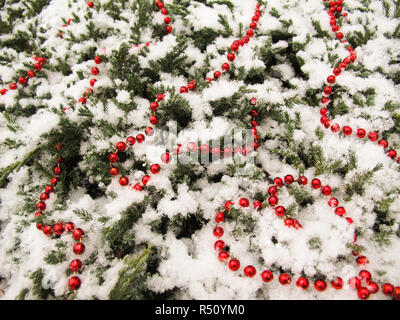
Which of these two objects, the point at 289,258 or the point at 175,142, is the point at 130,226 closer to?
the point at 175,142

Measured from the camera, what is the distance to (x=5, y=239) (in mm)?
2350

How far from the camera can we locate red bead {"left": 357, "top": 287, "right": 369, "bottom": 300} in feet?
5.80

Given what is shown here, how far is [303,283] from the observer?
6.11ft

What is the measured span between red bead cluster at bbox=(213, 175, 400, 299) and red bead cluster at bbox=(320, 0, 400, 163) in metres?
0.65

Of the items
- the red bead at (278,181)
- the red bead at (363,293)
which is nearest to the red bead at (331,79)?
the red bead at (278,181)

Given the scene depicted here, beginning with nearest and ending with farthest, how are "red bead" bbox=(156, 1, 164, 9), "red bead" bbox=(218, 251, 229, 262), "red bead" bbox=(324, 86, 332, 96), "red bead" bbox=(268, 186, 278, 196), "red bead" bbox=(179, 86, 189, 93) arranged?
"red bead" bbox=(218, 251, 229, 262) → "red bead" bbox=(268, 186, 278, 196) → "red bead" bbox=(179, 86, 189, 93) → "red bead" bbox=(324, 86, 332, 96) → "red bead" bbox=(156, 1, 164, 9)

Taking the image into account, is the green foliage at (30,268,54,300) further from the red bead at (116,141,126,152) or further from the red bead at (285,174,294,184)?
the red bead at (285,174,294,184)

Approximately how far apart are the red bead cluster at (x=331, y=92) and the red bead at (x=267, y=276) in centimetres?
148

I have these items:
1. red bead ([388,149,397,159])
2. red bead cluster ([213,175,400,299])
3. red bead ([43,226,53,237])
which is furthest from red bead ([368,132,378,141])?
red bead ([43,226,53,237])

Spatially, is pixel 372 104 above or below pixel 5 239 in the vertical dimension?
above

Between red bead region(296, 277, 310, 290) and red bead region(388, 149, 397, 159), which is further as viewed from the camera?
red bead region(388, 149, 397, 159)
